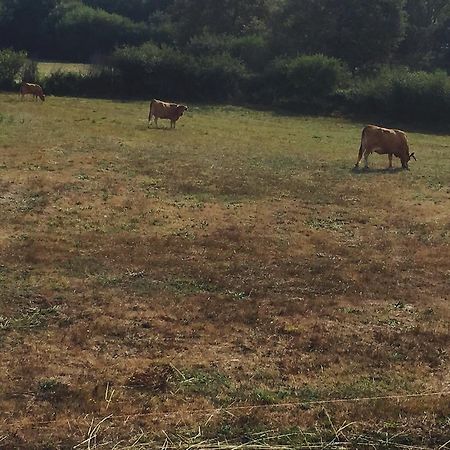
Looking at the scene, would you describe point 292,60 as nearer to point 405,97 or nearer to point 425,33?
point 405,97

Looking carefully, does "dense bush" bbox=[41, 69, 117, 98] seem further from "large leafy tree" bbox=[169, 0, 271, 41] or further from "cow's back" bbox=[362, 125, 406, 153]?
"cow's back" bbox=[362, 125, 406, 153]

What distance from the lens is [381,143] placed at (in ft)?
60.3

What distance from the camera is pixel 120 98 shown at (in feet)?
124

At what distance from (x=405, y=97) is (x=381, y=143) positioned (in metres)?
18.1

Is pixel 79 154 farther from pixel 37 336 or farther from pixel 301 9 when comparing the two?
pixel 301 9

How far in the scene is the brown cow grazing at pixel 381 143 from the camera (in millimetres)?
18297

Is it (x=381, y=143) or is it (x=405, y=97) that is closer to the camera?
(x=381, y=143)

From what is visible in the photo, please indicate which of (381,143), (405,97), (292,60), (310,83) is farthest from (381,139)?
(292,60)

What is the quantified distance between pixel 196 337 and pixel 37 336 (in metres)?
1.75

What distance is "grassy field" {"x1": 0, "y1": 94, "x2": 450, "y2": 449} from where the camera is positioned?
5.64m

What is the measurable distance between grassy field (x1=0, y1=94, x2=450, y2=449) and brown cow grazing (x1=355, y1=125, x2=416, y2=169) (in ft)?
2.54

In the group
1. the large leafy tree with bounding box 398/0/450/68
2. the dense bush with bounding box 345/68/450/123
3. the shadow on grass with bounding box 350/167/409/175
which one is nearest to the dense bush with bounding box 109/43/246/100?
the dense bush with bounding box 345/68/450/123

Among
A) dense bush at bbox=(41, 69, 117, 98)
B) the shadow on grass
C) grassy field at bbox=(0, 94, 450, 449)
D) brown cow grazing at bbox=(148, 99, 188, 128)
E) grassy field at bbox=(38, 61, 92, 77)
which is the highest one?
grassy field at bbox=(38, 61, 92, 77)

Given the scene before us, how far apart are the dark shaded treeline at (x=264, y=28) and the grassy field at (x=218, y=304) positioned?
27232 mm
